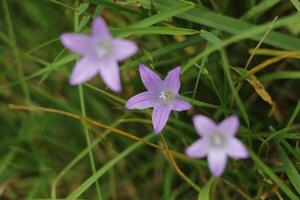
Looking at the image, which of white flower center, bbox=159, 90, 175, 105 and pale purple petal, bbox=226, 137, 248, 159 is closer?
pale purple petal, bbox=226, 137, 248, 159

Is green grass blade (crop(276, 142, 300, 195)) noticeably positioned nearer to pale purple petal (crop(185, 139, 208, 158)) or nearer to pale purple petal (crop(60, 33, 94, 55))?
pale purple petal (crop(185, 139, 208, 158))

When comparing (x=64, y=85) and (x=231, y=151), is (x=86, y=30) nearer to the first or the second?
(x=64, y=85)

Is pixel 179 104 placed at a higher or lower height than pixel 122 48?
lower

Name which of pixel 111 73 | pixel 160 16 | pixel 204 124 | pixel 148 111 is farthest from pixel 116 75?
pixel 148 111

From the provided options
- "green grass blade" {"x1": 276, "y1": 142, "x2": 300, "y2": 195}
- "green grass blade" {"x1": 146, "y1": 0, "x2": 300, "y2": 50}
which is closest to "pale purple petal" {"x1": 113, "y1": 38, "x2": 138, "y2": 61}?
"green grass blade" {"x1": 146, "y1": 0, "x2": 300, "y2": 50}

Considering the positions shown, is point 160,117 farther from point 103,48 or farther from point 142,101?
point 103,48

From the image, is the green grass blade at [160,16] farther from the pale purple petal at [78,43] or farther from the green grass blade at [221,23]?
the pale purple petal at [78,43]

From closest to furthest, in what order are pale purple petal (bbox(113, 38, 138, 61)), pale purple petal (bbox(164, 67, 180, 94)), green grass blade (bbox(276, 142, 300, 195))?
pale purple petal (bbox(113, 38, 138, 61)) < pale purple petal (bbox(164, 67, 180, 94)) < green grass blade (bbox(276, 142, 300, 195))
